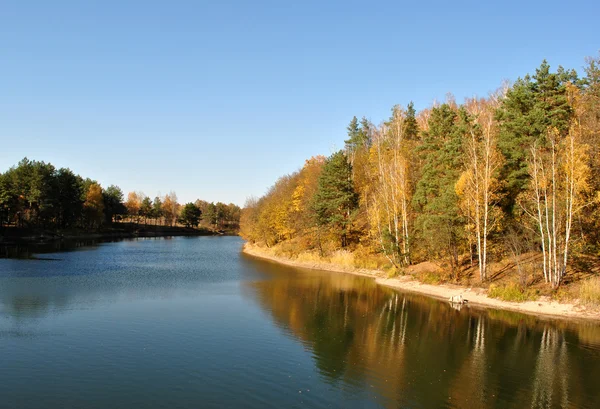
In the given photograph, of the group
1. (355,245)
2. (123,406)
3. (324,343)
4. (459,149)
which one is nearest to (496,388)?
(324,343)

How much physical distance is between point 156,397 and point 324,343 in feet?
30.3

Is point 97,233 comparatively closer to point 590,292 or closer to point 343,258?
point 343,258

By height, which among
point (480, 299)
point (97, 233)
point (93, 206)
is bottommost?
point (97, 233)

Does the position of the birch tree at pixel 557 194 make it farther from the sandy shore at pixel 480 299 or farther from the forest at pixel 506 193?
the sandy shore at pixel 480 299

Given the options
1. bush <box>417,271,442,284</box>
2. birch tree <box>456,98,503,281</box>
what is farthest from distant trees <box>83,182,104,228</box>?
birch tree <box>456,98,503,281</box>

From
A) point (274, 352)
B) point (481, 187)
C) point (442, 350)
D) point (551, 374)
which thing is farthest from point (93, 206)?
point (551, 374)

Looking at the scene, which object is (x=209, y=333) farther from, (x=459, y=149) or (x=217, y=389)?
(x=459, y=149)

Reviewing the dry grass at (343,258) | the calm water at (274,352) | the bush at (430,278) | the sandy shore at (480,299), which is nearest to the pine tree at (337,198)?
the dry grass at (343,258)

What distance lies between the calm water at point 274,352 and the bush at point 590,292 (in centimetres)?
273

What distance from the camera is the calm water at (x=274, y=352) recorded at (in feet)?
47.9

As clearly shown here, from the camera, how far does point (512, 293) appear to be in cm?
3044

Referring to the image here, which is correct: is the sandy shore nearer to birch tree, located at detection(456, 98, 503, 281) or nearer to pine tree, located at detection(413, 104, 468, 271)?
birch tree, located at detection(456, 98, 503, 281)

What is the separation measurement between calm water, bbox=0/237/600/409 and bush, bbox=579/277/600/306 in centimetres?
273

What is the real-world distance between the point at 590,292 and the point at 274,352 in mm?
21466
